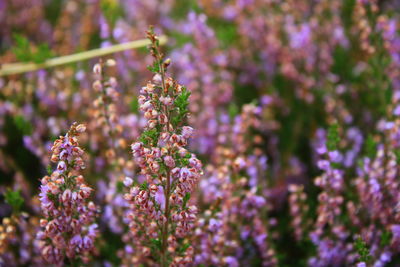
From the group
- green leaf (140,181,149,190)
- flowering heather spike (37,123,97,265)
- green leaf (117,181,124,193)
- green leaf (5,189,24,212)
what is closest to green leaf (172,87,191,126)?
green leaf (140,181,149,190)

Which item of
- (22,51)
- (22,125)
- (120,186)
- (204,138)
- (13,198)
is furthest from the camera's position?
(204,138)

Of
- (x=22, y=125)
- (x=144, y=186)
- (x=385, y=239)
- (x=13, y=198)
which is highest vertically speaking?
(x=22, y=125)

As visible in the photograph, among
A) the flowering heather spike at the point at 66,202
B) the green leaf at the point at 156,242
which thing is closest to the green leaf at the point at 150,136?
the flowering heather spike at the point at 66,202

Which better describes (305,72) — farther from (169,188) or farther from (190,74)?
(169,188)

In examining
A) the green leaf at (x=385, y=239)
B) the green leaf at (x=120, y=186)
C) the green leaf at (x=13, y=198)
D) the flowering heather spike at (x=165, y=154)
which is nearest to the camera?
the flowering heather spike at (x=165, y=154)

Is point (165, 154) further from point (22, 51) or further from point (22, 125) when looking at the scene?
point (22, 51)

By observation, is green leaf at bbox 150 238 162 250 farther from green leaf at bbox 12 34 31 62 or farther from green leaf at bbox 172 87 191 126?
green leaf at bbox 12 34 31 62

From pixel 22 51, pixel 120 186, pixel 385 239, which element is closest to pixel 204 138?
pixel 120 186

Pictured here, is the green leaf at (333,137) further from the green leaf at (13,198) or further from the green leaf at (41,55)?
the green leaf at (41,55)
